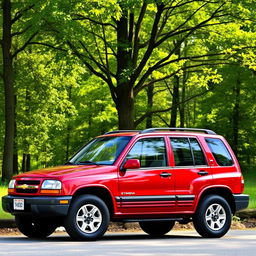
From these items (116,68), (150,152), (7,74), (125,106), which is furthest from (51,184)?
(116,68)

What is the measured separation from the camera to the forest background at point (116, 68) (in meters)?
24.4

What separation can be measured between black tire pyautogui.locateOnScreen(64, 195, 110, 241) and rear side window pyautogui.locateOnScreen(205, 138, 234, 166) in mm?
2886

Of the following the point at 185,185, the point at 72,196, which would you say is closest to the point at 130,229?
the point at 185,185

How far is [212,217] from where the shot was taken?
45.0 ft

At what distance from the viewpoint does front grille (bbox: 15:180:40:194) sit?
12281mm

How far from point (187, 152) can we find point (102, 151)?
171 centimetres

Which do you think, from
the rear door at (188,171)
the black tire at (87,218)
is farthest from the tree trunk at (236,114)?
the black tire at (87,218)

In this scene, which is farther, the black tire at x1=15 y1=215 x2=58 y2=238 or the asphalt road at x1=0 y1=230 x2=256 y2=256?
the black tire at x1=15 y1=215 x2=58 y2=238

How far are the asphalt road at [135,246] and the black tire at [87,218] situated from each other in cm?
19

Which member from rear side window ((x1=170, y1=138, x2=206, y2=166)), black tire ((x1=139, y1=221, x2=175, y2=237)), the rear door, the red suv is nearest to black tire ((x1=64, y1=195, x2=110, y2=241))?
the red suv

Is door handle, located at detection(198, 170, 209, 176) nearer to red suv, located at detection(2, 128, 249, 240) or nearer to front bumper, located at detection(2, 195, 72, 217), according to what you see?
red suv, located at detection(2, 128, 249, 240)

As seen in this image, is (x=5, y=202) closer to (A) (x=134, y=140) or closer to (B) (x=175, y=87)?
(A) (x=134, y=140)

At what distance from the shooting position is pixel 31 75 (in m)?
42.7

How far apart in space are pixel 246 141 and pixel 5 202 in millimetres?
36911
